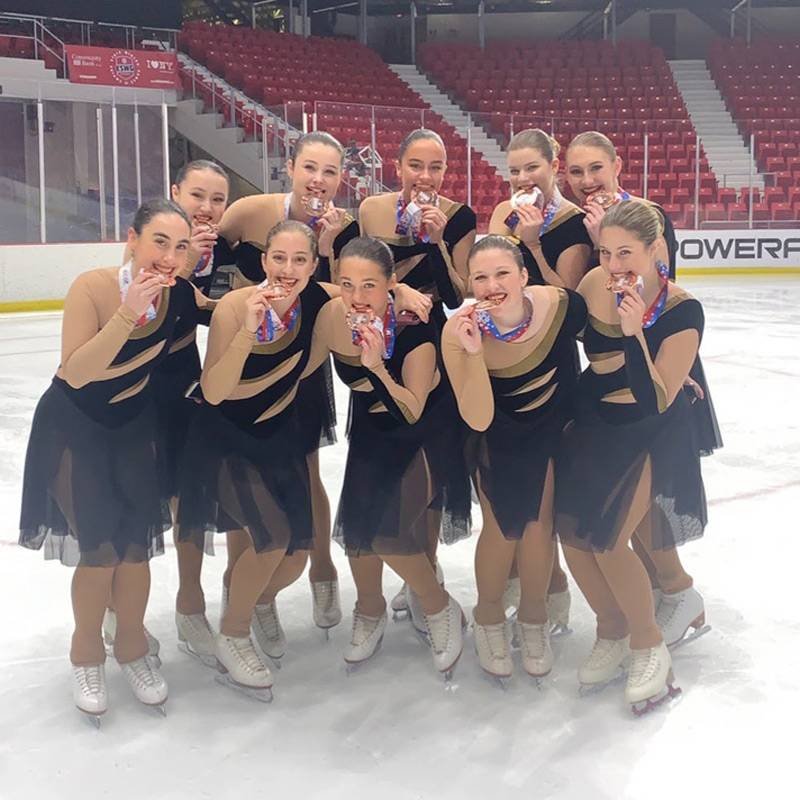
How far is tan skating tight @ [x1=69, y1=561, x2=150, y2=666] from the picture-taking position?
2674mm

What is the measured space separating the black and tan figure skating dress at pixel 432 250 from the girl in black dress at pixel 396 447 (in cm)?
25

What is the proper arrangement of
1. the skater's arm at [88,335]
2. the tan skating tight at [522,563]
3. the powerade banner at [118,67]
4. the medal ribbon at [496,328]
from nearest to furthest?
the skater's arm at [88,335] < the medal ribbon at [496,328] < the tan skating tight at [522,563] < the powerade banner at [118,67]

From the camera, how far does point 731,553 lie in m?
3.90

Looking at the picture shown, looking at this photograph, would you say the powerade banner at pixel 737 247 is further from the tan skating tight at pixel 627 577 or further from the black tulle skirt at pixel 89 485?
the black tulle skirt at pixel 89 485

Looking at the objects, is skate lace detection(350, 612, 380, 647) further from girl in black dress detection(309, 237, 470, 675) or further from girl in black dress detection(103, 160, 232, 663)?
girl in black dress detection(103, 160, 232, 663)

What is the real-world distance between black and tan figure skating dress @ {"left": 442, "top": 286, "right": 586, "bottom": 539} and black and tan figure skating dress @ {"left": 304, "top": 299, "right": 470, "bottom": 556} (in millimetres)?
122

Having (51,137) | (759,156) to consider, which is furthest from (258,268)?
(759,156)

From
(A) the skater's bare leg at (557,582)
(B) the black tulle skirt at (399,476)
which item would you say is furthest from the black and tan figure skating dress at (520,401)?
(A) the skater's bare leg at (557,582)

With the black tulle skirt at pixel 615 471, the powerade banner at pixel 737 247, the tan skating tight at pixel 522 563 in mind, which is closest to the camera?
the black tulle skirt at pixel 615 471

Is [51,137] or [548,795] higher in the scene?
[51,137]

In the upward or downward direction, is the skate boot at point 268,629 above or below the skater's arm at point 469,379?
below

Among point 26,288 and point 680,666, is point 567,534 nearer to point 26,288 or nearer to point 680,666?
point 680,666

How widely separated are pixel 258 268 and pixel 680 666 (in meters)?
1.61

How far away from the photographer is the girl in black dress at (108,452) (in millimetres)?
2525
